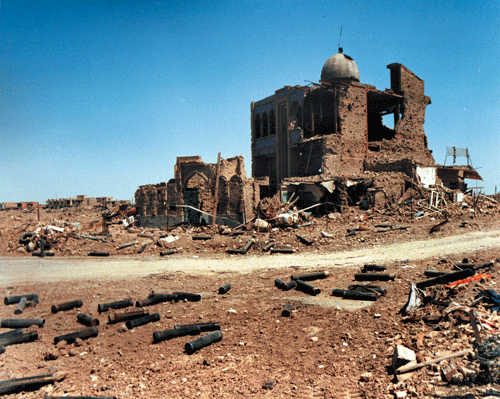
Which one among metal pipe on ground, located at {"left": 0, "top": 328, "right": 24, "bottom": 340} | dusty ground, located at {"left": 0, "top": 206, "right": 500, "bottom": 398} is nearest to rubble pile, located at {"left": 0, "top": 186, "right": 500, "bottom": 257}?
dusty ground, located at {"left": 0, "top": 206, "right": 500, "bottom": 398}

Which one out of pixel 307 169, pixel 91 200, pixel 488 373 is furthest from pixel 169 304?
pixel 91 200

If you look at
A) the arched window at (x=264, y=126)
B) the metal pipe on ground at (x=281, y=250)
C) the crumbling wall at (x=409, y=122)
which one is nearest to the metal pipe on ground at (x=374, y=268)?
the metal pipe on ground at (x=281, y=250)

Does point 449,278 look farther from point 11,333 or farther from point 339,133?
point 339,133

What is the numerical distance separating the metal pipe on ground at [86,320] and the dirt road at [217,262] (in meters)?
3.68

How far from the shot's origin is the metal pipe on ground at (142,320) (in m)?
6.84

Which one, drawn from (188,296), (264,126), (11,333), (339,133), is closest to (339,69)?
(339,133)

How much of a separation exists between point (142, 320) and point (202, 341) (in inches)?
67.4

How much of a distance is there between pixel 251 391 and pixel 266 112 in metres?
32.6

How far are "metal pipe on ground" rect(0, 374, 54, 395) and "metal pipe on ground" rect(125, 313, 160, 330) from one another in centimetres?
185

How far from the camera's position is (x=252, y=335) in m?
6.44

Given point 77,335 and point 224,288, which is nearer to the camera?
point 77,335

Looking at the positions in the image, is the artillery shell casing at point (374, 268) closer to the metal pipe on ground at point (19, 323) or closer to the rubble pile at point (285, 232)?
the rubble pile at point (285, 232)

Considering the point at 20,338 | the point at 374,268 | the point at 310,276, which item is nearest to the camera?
the point at 20,338

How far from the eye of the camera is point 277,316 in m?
7.28
